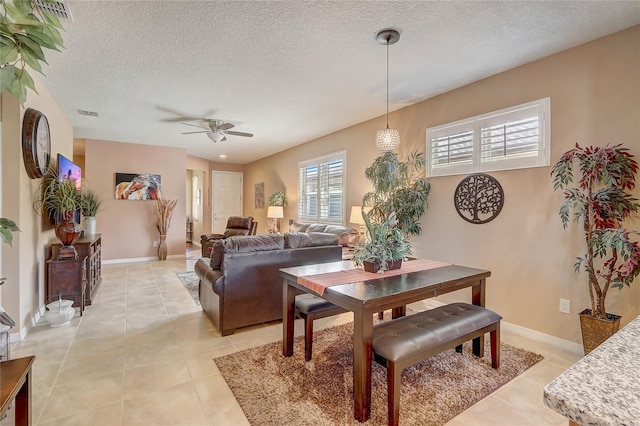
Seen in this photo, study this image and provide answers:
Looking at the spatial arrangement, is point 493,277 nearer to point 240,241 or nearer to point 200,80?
point 240,241

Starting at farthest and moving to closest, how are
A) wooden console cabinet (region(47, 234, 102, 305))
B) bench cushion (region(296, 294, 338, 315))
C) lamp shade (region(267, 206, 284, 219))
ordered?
lamp shade (region(267, 206, 284, 219))
wooden console cabinet (region(47, 234, 102, 305))
bench cushion (region(296, 294, 338, 315))

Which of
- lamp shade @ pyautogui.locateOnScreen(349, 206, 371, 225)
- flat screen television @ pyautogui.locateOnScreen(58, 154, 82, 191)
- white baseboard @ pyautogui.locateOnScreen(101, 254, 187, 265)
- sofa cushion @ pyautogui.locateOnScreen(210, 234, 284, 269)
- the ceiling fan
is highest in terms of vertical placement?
the ceiling fan

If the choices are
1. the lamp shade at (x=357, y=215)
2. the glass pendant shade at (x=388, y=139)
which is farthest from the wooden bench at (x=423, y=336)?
the lamp shade at (x=357, y=215)

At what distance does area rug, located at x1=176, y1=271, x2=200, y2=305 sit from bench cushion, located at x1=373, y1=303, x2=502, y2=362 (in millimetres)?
2808

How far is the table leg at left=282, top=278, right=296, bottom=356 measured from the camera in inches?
95.3

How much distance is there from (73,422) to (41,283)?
2.40 meters

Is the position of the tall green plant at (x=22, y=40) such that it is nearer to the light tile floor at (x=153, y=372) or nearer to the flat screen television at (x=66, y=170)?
the light tile floor at (x=153, y=372)

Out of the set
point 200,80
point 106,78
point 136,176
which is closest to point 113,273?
point 136,176

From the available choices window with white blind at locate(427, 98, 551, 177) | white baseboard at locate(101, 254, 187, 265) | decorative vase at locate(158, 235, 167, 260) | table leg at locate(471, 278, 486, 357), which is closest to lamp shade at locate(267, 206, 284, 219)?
white baseboard at locate(101, 254, 187, 265)

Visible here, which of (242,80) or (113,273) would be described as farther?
(113,273)

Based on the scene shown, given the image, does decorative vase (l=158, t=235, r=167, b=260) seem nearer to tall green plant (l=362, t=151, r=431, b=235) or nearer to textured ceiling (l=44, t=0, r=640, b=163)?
textured ceiling (l=44, t=0, r=640, b=163)

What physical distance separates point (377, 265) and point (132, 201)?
6285 mm

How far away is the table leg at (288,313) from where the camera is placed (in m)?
2.42

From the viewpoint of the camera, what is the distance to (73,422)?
1.74 m
